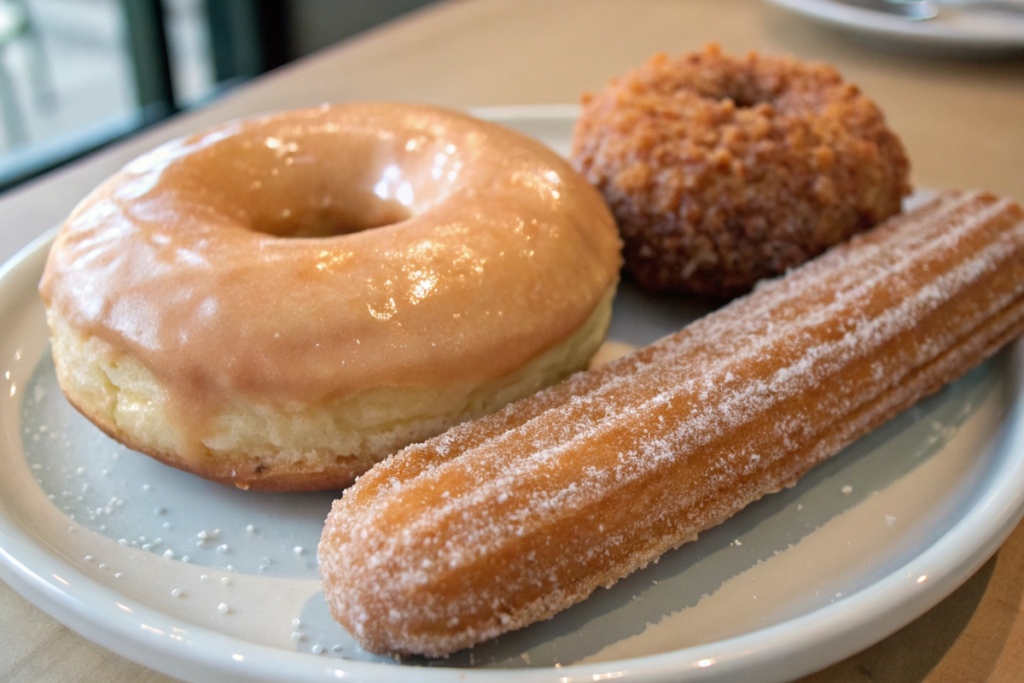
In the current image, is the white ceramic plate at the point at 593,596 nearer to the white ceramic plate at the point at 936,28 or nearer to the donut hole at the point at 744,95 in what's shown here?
the donut hole at the point at 744,95

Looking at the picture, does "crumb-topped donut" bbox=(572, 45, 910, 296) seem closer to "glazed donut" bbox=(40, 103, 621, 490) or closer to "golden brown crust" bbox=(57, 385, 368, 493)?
"glazed donut" bbox=(40, 103, 621, 490)

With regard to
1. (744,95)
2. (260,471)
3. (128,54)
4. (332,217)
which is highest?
(744,95)

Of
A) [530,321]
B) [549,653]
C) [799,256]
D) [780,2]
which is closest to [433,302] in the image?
[530,321]

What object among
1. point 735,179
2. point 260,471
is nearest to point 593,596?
point 260,471

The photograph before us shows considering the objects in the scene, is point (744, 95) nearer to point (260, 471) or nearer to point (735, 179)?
point (735, 179)

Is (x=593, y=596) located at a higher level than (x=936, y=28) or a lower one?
lower

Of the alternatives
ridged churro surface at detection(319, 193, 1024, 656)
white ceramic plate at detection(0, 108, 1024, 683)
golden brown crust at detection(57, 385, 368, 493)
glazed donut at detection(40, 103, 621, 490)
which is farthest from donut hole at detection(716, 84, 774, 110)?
golden brown crust at detection(57, 385, 368, 493)

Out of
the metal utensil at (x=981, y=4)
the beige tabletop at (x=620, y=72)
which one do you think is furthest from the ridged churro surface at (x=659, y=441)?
the metal utensil at (x=981, y=4)
